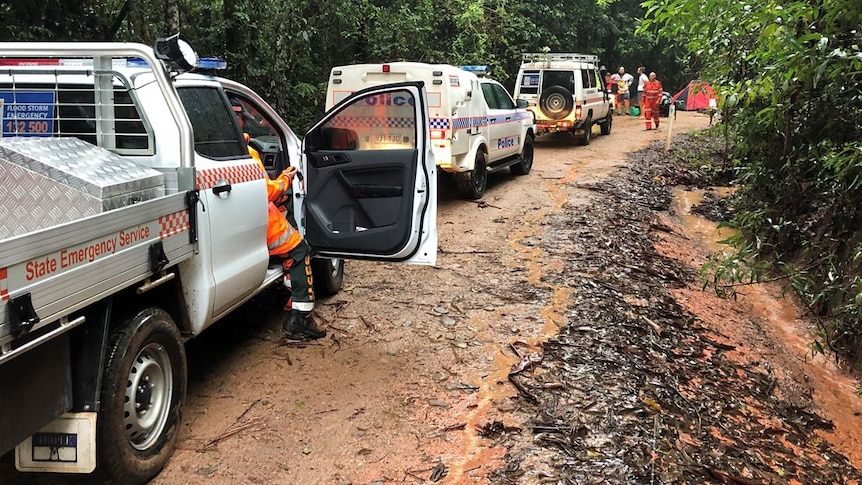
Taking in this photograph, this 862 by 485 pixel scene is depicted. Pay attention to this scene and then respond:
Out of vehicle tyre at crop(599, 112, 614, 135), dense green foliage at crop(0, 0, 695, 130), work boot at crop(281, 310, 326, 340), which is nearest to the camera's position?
work boot at crop(281, 310, 326, 340)

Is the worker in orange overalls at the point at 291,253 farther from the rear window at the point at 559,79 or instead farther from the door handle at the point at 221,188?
the rear window at the point at 559,79

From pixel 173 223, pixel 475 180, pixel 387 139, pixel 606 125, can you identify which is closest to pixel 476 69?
pixel 475 180

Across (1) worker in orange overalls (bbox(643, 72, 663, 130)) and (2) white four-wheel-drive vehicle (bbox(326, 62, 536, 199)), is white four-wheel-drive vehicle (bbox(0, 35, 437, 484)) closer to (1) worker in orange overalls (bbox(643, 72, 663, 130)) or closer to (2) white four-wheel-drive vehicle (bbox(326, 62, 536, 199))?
(2) white four-wheel-drive vehicle (bbox(326, 62, 536, 199))

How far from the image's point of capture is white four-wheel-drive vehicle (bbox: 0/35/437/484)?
8.16 ft

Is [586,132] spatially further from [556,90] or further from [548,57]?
[548,57]

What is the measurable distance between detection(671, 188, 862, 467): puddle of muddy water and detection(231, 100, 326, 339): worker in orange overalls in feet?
11.4

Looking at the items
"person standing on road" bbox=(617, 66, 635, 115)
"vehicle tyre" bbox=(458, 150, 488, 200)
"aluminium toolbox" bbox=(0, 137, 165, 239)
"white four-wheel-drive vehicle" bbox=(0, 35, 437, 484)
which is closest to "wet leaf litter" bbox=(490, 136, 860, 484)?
"white four-wheel-drive vehicle" bbox=(0, 35, 437, 484)

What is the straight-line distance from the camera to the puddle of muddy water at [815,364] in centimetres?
487

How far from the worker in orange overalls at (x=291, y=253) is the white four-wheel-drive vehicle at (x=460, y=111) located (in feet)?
11.0

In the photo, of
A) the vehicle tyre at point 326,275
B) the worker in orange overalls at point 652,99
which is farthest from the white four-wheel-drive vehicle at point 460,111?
the worker in orange overalls at point 652,99

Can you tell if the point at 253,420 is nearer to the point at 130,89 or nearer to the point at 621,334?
the point at 130,89

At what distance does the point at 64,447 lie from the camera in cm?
270

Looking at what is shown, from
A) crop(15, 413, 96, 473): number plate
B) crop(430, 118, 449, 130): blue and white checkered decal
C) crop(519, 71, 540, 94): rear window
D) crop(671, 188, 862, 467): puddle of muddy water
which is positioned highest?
crop(519, 71, 540, 94): rear window

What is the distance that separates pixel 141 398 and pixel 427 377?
1.84 m
